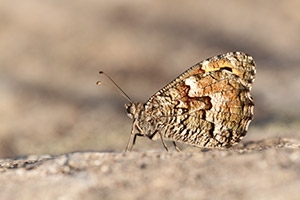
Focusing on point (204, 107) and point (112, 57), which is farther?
point (112, 57)

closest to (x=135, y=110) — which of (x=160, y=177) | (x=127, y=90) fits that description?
(x=160, y=177)

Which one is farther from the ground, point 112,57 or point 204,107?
point 112,57

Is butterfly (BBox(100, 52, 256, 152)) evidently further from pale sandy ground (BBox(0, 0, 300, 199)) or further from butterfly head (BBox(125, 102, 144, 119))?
pale sandy ground (BBox(0, 0, 300, 199))

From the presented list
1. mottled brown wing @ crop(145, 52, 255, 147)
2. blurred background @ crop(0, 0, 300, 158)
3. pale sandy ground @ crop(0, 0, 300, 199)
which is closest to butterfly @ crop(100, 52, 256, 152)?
mottled brown wing @ crop(145, 52, 255, 147)

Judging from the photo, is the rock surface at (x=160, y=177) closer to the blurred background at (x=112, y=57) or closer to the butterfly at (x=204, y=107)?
the butterfly at (x=204, y=107)

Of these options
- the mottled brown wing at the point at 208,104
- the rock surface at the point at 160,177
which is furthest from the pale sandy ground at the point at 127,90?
the mottled brown wing at the point at 208,104

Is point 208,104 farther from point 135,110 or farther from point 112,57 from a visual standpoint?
point 112,57

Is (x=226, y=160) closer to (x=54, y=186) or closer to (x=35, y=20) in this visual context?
(x=54, y=186)
